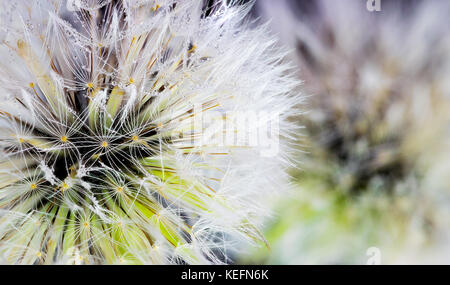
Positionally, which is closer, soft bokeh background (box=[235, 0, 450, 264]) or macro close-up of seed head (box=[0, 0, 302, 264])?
macro close-up of seed head (box=[0, 0, 302, 264])

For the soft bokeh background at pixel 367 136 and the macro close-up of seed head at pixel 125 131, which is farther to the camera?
the soft bokeh background at pixel 367 136

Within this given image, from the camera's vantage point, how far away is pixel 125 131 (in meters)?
0.73

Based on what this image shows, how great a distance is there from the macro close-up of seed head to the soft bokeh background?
0.13 metres

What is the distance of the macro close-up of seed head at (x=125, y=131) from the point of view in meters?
0.73

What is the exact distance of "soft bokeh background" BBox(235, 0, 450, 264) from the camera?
0.83m

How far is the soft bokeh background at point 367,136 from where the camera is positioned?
2.73ft

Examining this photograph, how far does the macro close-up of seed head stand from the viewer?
0.73 m

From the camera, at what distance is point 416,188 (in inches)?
33.2

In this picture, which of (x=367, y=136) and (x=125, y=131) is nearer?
(x=125, y=131)

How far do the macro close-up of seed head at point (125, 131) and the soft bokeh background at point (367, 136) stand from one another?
5.0 inches

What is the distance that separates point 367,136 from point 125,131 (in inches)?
20.8
